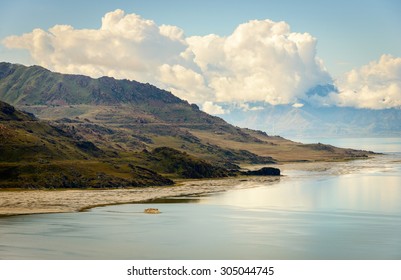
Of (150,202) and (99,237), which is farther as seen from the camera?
(150,202)

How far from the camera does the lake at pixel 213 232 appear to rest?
10669 cm

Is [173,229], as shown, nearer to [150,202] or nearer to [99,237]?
[99,237]

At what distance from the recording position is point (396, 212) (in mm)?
160875

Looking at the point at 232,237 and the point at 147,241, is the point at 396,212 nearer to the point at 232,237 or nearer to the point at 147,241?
the point at 232,237

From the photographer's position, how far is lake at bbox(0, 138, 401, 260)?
107 metres

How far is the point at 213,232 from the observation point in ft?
426
